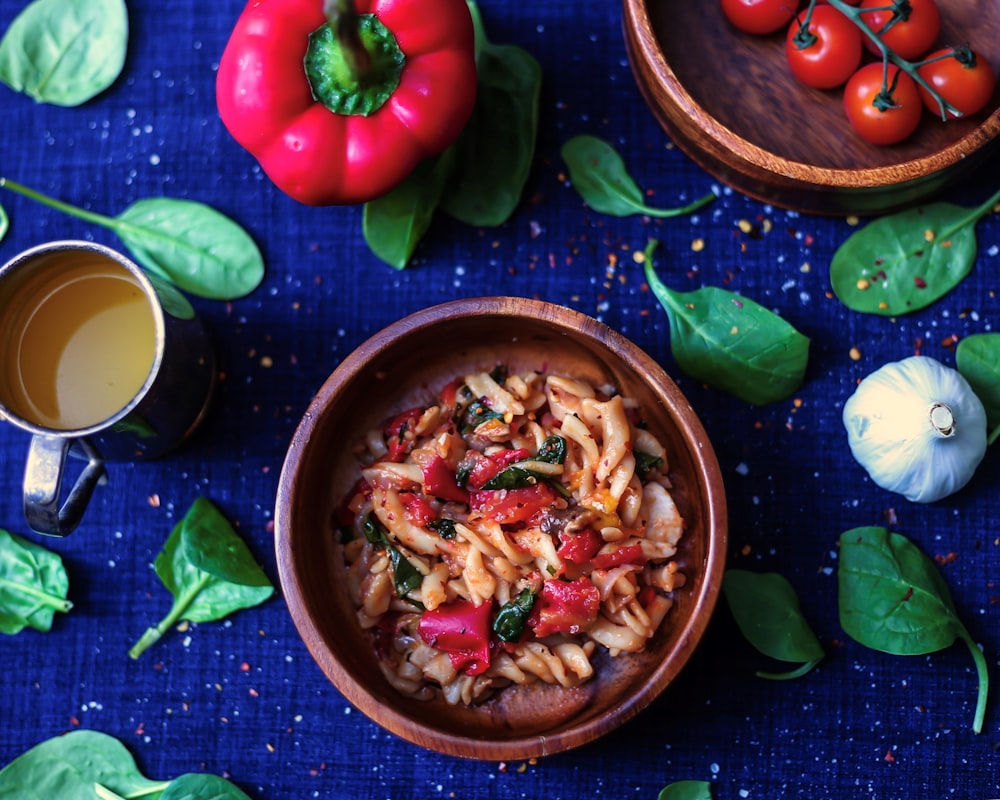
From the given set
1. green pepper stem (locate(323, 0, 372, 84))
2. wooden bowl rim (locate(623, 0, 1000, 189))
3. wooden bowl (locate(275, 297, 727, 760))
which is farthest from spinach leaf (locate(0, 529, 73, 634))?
wooden bowl rim (locate(623, 0, 1000, 189))

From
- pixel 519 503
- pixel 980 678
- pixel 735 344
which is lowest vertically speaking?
pixel 980 678

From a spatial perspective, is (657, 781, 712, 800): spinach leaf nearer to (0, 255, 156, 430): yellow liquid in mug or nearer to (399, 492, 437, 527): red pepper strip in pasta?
(399, 492, 437, 527): red pepper strip in pasta

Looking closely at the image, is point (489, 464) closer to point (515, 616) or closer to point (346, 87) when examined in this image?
point (515, 616)

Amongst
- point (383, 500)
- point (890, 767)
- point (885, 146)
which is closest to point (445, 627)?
point (383, 500)

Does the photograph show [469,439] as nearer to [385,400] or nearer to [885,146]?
[385,400]

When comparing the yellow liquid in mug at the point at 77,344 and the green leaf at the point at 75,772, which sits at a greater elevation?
the yellow liquid in mug at the point at 77,344

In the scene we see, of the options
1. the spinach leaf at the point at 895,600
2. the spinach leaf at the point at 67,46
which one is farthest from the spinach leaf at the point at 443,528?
the spinach leaf at the point at 67,46

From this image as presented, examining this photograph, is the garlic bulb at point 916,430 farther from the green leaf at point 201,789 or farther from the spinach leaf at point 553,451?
the green leaf at point 201,789

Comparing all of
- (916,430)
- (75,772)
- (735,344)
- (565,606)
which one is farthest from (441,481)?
(75,772)
